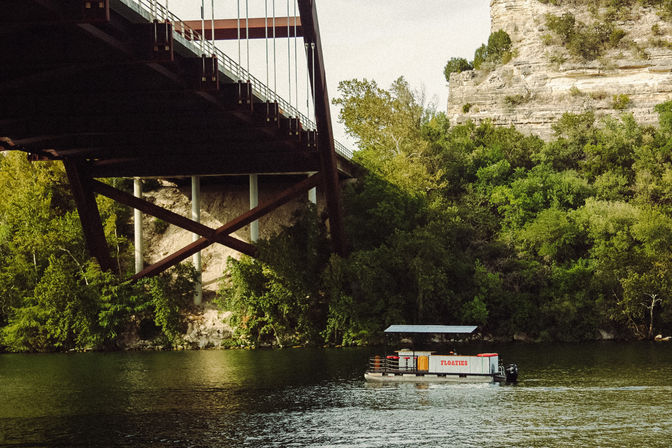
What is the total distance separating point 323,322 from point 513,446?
34506 mm

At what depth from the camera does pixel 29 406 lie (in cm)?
3344

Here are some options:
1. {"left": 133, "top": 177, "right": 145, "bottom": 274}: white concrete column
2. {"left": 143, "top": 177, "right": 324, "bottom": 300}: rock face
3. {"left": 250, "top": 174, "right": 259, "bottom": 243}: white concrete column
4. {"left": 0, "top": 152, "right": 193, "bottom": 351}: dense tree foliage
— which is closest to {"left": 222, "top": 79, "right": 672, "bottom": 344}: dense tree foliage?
{"left": 250, "top": 174, "right": 259, "bottom": 243}: white concrete column

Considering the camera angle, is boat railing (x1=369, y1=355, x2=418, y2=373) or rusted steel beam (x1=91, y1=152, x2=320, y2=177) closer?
boat railing (x1=369, y1=355, x2=418, y2=373)

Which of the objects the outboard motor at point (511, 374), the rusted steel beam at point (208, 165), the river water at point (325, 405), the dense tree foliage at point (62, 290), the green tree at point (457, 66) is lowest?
the river water at point (325, 405)

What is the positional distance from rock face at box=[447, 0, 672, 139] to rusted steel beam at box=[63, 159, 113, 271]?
149ft

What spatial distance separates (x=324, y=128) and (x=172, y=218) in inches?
494

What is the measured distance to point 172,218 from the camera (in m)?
57.4

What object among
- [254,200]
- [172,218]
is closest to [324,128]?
[254,200]

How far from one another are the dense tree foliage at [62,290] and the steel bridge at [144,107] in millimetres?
2105

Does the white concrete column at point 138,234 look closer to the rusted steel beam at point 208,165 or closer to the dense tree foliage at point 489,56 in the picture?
the rusted steel beam at point 208,165

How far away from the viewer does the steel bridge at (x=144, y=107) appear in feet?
97.5

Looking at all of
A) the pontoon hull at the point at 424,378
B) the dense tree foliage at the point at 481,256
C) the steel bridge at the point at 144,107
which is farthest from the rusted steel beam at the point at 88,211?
the pontoon hull at the point at 424,378

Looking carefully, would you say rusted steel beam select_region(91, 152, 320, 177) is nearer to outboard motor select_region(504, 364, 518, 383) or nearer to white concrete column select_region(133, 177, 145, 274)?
white concrete column select_region(133, 177, 145, 274)

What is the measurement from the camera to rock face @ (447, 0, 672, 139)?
88.4 m
